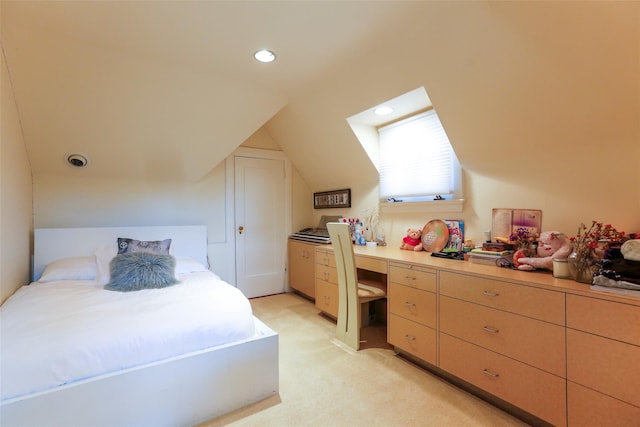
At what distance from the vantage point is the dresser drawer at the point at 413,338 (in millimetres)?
2082

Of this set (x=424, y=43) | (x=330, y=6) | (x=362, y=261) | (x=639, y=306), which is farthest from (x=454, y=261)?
(x=330, y=6)

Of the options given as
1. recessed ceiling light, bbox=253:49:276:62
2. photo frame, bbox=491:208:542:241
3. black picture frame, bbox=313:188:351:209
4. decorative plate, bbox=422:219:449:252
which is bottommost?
decorative plate, bbox=422:219:449:252

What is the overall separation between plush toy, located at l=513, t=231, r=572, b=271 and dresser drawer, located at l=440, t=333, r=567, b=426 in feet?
1.83

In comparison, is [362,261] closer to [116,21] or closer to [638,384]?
[638,384]

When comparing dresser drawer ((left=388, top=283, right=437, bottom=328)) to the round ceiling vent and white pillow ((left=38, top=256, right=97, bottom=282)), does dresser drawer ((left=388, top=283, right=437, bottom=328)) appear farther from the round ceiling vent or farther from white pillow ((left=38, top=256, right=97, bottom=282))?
the round ceiling vent

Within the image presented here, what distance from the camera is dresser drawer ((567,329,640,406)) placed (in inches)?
50.0

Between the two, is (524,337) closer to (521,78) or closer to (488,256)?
(488,256)

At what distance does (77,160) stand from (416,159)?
3.16 metres

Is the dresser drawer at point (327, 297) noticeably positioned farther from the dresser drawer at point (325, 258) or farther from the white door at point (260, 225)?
the white door at point (260, 225)

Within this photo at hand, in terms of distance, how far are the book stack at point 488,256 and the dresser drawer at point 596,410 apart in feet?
2.40

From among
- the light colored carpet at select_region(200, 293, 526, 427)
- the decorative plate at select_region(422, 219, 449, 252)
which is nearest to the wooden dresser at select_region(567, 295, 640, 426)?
the light colored carpet at select_region(200, 293, 526, 427)

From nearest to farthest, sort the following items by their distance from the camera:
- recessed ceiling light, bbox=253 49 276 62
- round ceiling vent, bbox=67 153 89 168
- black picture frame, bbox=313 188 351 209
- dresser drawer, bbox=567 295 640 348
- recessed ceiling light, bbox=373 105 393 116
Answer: dresser drawer, bbox=567 295 640 348 → recessed ceiling light, bbox=253 49 276 62 → recessed ceiling light, bbox=373 105 393 116 → round ceiling vent, bbox=67 153 89 168 → black picture frame, bbox=313 188 351 209

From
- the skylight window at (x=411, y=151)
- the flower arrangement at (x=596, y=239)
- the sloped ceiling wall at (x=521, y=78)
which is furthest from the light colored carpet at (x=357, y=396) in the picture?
the sloped ceiling wall at (x=521, y=78)

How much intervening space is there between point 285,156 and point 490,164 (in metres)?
2.63
